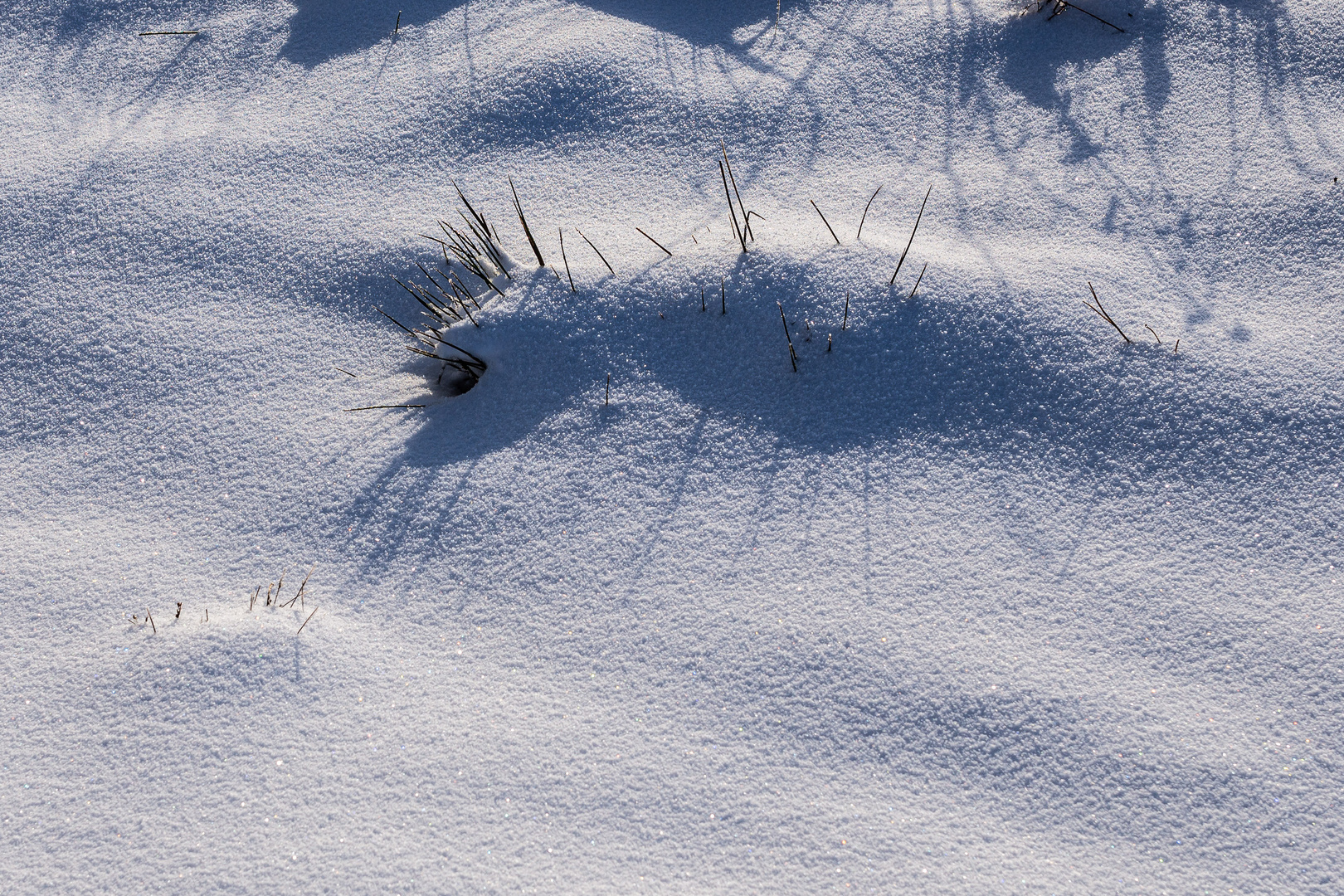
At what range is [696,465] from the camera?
175 cm

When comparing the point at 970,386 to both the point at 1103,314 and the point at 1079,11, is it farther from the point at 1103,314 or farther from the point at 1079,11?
the point at 1079,11

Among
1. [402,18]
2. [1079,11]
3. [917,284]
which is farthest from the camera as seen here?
[402,18]

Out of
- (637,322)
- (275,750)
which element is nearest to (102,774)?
(275,750)

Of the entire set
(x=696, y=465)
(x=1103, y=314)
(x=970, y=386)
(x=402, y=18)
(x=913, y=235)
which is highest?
(x=402, y=18)

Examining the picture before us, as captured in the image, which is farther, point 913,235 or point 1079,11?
point 1079,11

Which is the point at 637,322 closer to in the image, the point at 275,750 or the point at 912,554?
the point at 912,554

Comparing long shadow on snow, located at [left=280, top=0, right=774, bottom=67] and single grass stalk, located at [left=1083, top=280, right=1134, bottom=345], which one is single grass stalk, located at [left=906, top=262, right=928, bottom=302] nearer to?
single grass stalk, located at [left=1083, top=280, right=1134, bottom=345]

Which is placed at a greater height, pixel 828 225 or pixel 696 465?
pixel 828 225

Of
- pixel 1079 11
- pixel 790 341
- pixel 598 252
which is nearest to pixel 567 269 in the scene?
pixel 598 252

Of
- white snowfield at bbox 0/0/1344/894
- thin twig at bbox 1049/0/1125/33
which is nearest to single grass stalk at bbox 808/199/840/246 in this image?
white snowfield at bbox 0/0/1344/894

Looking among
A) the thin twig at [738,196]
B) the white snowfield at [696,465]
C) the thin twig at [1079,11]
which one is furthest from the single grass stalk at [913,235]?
the thin twig at [1079,11]

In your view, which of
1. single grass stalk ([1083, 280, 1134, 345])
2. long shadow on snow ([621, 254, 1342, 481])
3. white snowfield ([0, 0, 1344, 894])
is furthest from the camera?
single grass stalk ([1083, 280, 1134, 345])

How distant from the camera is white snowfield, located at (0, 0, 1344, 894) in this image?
136 cm

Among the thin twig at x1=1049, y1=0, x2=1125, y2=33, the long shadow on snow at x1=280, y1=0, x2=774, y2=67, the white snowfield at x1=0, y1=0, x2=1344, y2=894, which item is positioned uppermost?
the thin twig at x1=1049, y1=0, x2=1125, y2=33
